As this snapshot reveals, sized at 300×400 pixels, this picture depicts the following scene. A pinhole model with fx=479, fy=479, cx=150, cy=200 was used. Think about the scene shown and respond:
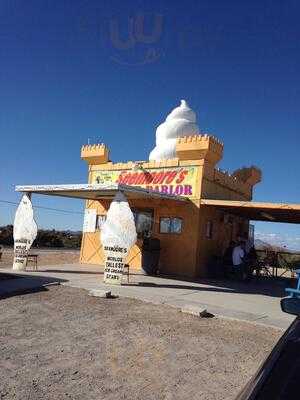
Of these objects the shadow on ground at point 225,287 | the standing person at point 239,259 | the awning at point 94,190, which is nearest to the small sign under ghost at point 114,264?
the shadow on ground at point 225,287

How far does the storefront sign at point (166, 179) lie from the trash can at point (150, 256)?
2.28 m

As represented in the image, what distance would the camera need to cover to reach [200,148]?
707 inches

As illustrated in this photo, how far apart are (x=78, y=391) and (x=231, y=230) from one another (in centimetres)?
1696

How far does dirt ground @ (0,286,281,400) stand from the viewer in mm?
5590

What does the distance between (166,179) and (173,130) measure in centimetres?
412

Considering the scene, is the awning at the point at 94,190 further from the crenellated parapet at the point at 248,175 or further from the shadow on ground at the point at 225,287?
the crenellated parapet at the point at 248,175

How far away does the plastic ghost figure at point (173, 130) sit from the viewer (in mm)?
21750

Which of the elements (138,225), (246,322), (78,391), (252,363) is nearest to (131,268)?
(138,225)

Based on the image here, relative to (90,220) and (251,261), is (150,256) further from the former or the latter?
(90,220)

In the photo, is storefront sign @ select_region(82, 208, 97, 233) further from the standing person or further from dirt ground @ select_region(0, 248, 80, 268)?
the standing person

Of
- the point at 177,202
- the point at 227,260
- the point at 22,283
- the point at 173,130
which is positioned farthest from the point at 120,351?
the point at 173,130

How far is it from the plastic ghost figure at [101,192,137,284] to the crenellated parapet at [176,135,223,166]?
4.59m

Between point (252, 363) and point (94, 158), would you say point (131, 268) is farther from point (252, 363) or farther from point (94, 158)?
point (252, 363)

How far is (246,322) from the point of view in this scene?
9.62m
